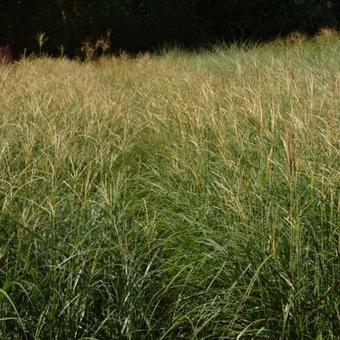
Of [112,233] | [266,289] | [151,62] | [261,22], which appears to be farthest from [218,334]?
[261,22]

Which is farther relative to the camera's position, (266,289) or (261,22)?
(261,22)

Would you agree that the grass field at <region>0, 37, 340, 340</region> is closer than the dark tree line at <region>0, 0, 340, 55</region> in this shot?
Yes

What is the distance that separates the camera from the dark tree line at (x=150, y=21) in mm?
9430

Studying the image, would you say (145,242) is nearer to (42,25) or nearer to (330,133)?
(330,133)

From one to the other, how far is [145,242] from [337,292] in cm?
71

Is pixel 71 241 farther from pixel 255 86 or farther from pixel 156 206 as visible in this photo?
pixel 255 86

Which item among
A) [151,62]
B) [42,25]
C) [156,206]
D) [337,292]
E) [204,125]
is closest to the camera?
[337,292]

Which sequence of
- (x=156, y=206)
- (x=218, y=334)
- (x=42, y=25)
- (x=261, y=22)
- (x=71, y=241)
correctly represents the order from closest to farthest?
(x=218, y=334) < (x=71, y=241) < (x=156, y=206) < (x=42, y=25) < (x=261, y=22)

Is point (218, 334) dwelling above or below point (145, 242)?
below

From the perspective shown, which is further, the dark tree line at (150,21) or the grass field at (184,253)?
the dark tree line at (150,21)

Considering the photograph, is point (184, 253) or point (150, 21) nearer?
point (184, 253)

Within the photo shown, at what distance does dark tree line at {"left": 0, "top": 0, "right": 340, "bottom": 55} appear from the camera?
9.43 m

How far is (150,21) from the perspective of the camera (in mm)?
11109

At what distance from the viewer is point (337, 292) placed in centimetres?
168
